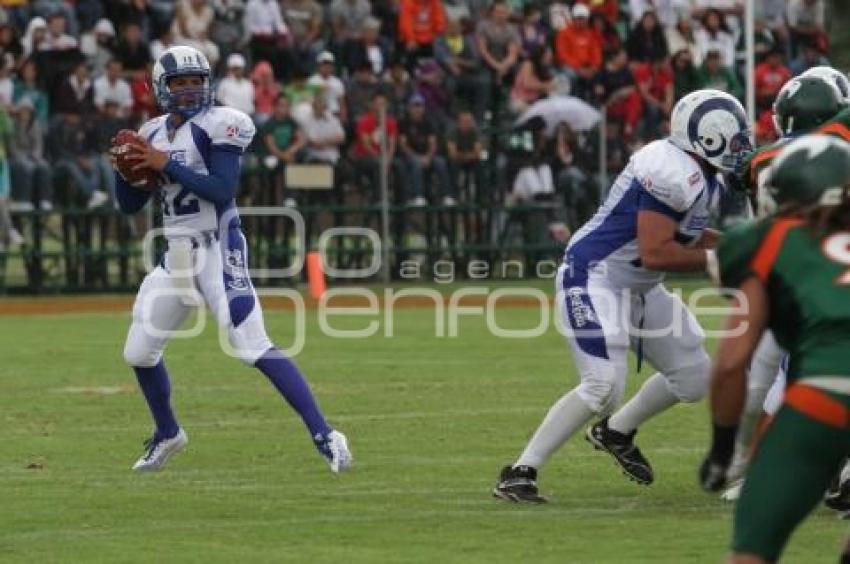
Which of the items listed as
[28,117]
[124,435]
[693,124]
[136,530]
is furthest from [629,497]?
[28,117]

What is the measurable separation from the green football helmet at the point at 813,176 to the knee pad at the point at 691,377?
143 inches

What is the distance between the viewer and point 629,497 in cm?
964

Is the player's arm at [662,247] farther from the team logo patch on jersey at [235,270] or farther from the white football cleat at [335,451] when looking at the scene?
the team logo patch on jersey at [235,270]

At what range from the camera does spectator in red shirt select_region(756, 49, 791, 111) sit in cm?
2470

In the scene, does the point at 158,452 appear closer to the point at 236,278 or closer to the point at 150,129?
the point at 236,278

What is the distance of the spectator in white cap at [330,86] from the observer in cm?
2306

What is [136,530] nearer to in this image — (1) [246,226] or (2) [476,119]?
(1) [246,226]

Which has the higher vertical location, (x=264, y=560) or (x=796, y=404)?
(x=796, y=404)

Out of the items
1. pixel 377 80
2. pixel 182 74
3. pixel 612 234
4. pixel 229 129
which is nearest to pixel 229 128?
pixel 229 129

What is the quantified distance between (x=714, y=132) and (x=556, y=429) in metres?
1.40

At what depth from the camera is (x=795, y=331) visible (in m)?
6.13

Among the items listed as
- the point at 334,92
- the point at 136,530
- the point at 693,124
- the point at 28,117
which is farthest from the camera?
the point at 334,92

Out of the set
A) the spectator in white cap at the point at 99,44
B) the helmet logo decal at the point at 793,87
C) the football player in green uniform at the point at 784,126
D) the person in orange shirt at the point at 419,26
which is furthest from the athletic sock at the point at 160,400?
the person in orange shirt at the point at 419,26

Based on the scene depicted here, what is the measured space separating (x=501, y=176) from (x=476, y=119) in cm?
91
